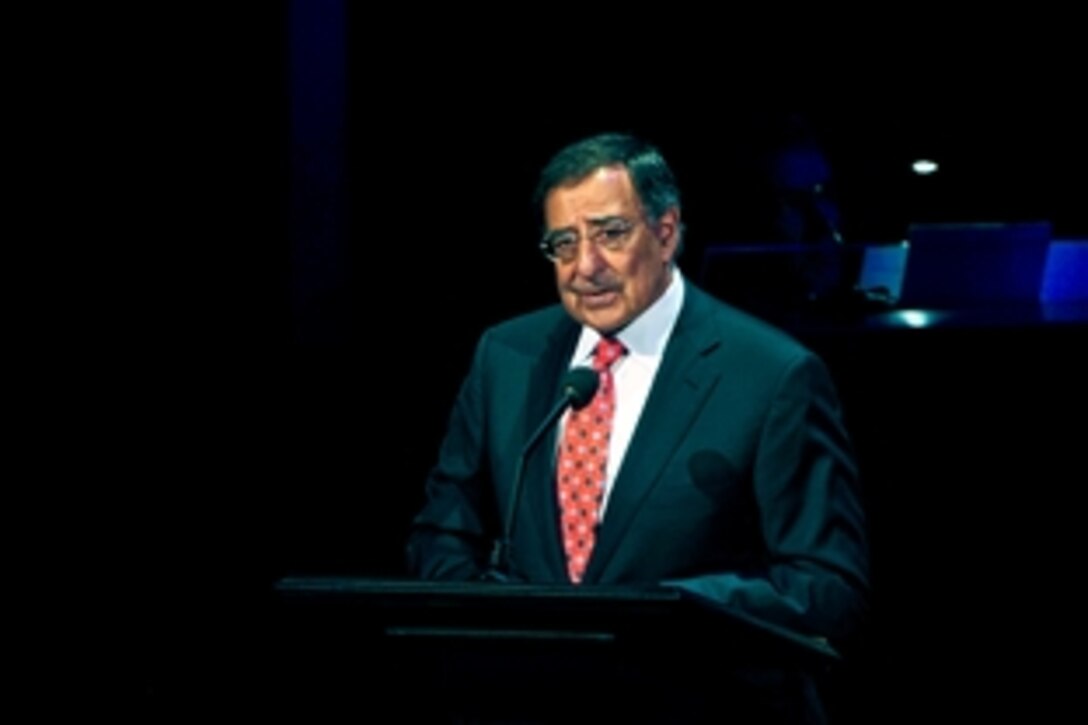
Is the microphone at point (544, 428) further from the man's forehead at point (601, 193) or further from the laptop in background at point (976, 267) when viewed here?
the laptop in background at point (976, 267)

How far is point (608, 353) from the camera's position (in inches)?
92.0

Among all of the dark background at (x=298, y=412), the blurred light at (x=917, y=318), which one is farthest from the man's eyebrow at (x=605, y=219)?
the blurred light at (x=917, y=318)

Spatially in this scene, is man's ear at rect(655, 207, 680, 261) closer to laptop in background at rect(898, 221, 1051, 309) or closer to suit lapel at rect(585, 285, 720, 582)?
suit lapel at rect(585, 285, 720, 582)

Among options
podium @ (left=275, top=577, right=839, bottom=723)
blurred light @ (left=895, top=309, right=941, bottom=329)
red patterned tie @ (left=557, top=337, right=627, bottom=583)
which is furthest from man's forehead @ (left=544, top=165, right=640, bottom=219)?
blurred light @ (left=895, top=309, right=941, bottom=329)

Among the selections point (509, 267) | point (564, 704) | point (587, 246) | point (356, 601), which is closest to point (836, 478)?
point (587, 246)

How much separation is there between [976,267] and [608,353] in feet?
10.0

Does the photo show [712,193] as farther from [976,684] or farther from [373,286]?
[976,684]

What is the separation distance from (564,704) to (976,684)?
7.15 ft

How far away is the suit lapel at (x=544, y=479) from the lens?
2.22m

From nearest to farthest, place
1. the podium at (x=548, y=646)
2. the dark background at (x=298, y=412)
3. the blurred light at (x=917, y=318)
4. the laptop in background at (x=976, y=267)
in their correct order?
the podium at (x=548, y=646) < the dark background at (x=298, y=412) < the blurred light at (x=917, y=318) < the laptop in background at (x=976, y=267)

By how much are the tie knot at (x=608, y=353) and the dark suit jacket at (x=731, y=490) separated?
0.26 ft

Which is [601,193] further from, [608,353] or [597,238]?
[608,353]

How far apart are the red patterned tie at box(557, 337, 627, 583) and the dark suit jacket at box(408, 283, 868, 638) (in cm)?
3

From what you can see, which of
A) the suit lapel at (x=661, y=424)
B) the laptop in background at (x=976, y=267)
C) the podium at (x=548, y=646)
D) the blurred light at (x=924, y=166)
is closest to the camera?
the podium at (x=548, y=646)
